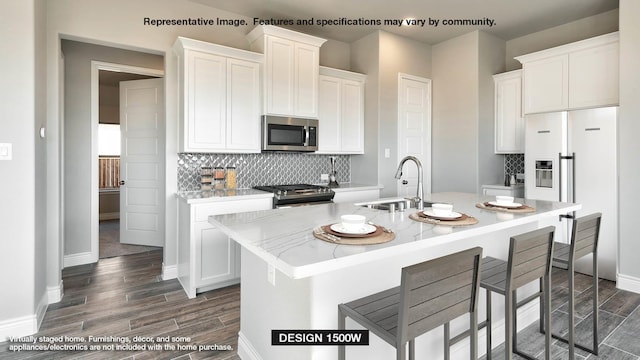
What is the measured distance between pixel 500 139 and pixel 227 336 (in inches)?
159

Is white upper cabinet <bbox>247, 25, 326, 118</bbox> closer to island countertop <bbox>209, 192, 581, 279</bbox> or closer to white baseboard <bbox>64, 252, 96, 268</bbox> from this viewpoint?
island countertop <bbox>209, 192, 581, 279</bbox>

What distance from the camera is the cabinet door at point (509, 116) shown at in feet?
14.0

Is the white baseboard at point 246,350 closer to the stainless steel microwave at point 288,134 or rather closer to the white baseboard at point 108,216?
the stainless steel microwave at point 288,134

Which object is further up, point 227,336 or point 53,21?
point 53,21

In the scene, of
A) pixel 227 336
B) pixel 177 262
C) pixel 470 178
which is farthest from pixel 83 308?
pixel 470 178

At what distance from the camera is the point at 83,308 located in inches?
110

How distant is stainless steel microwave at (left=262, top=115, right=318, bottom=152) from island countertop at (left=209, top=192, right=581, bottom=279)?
164cm

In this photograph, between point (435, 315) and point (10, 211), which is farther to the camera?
point (10, 211)

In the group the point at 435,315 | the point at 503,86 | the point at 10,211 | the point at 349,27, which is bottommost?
the point at 435,315

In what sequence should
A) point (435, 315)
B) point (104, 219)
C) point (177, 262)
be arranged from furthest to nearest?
point (104, 219) < point (177, 262) < point (435, 315)

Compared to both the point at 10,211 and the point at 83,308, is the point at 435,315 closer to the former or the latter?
the point at 10,211

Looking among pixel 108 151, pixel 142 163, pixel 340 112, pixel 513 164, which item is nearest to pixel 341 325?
pixel 340 112

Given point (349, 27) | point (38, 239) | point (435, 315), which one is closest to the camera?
point (435, 315)

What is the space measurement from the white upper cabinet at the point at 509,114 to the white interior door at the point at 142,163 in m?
4.51
